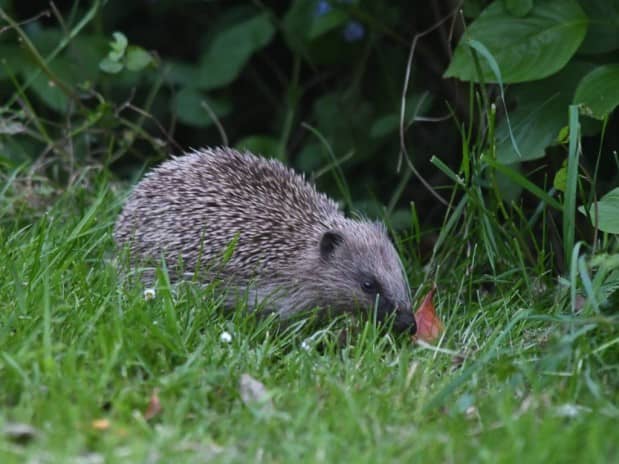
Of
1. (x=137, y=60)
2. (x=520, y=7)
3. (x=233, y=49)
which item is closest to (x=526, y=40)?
(x=520, y=7)

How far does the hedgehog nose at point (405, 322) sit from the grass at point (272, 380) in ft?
0.38

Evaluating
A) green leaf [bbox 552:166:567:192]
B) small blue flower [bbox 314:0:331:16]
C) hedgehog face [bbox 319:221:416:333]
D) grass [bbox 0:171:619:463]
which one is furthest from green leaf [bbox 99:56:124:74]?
green leaf [bbox 552:166:567:192]

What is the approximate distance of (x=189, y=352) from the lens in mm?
4535

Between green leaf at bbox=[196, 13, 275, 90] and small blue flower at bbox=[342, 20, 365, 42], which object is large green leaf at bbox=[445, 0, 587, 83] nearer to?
small blue flower at bbox=[342, 20, 365, 42]

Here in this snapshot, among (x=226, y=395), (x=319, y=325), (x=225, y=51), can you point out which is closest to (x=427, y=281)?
(x=319, y=325)

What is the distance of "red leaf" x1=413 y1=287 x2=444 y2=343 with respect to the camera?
541 cm

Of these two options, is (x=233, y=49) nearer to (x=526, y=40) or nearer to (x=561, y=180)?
(x=526, y=40)

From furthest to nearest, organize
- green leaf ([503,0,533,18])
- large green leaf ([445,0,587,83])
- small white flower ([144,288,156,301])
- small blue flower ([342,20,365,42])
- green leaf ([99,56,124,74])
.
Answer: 1. small blue flower ([342,20,365,42])
2. green leaf ([99,56,124,74])
3. green leaf ([503,0,533,18])
4. large green leaf ([445,0,587,83])
5. small white flower ([144,288,156,301])

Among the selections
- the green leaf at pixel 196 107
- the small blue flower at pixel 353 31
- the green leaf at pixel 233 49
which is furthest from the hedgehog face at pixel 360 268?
the green leaf at pixel 196 107

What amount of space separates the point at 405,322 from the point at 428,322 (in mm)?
159

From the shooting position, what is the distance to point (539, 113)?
5.84 m

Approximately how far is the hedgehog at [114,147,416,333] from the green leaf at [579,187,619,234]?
1.10 m

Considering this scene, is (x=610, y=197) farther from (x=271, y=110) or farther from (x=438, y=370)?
(x=271, y=110)

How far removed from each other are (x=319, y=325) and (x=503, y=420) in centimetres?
221
